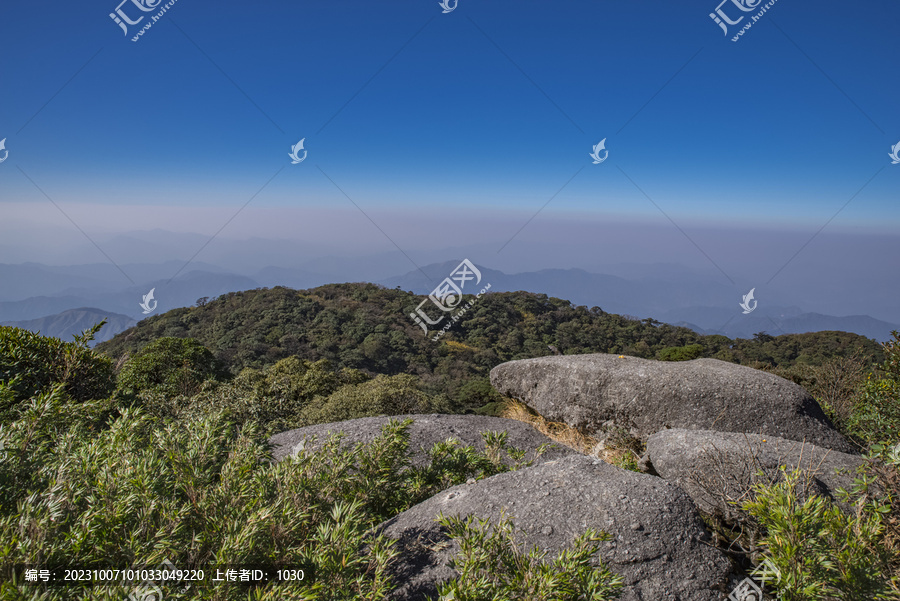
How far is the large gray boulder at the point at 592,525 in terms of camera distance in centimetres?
342

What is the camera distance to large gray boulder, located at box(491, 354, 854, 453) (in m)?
8.16

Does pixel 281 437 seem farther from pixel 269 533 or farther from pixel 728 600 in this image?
pixel 728 600

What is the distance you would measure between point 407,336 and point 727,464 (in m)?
30.3

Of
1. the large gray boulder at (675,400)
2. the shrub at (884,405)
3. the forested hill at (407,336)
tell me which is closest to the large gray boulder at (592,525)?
the large gray boulder at (675,400)

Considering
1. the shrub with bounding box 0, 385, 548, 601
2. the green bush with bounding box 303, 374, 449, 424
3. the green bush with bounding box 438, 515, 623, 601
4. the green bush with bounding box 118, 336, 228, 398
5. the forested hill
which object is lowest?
the green bush with bounding box 438, 515, 623, 601

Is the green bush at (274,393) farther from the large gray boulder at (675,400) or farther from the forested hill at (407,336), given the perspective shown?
the forested hill at (407,336)

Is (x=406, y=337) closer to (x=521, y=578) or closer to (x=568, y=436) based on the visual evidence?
(x=568, y=436)

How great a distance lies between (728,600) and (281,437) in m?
7.47

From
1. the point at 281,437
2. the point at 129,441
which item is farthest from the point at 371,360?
the point at 129,441

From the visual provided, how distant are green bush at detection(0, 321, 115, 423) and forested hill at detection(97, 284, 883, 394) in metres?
17.0

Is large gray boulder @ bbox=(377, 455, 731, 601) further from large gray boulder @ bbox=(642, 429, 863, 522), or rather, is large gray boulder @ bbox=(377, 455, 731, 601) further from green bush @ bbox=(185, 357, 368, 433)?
green bush @ bbox=(185, 357, 368, 433)

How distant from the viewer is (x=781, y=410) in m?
8.23

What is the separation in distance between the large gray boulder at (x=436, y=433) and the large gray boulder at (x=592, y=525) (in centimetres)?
330

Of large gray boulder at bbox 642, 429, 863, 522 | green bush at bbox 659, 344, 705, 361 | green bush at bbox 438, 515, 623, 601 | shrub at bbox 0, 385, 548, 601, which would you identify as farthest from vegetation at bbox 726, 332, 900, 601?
green bush at bbox 659, 344, 705, 361
